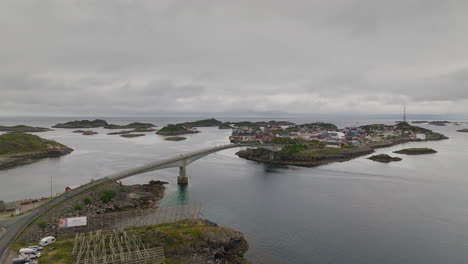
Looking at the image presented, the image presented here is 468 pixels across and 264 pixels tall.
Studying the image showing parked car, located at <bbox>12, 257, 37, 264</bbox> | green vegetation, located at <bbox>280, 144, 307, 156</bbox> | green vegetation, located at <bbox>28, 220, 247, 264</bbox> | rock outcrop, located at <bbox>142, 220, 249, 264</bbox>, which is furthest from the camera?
green vegetation, located at <bbox>280, 144, 307, 156</bbox>

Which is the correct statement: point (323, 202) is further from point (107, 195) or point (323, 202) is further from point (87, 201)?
point (87, 201)

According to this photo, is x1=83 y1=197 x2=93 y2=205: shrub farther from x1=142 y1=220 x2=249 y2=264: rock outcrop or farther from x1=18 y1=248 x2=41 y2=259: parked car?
x1=18 y1=248 x2=41 y2=259: parked car

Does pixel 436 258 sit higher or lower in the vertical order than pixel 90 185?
lower

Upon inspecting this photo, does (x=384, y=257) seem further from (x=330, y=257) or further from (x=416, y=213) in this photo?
(x=416, y=213)

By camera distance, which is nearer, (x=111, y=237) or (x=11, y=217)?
(x=111, y=237)

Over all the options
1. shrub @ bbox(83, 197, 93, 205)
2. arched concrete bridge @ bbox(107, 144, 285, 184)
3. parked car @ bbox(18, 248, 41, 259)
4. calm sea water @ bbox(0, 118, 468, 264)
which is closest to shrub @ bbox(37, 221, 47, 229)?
parked car @ bbox(18, 248, 41, 259)

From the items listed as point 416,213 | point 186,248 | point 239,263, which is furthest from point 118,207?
point 416,213

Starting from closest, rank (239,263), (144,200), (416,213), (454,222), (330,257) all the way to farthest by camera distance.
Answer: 1. (239,263)
2. (330,257)
3. (454,222)
4. (416,213)
5. (144,200)

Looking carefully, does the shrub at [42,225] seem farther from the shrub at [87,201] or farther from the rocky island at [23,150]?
the rocky island at [23,150]
